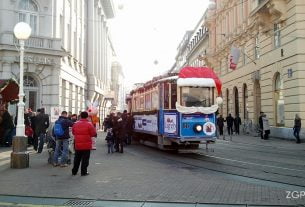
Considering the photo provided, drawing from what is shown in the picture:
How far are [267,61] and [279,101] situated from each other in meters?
3.34

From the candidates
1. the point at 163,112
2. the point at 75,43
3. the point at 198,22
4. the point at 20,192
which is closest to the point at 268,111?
the point at 163,112

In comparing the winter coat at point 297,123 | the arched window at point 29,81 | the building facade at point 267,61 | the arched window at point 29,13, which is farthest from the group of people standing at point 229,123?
the arched window at point 29,13

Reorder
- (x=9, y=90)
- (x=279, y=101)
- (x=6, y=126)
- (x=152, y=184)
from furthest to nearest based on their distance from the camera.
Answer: (x=279, y=101) → (x=9, y=90) → (x=6, y=126) → (x=152, y=184)

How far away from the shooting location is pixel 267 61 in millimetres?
31750

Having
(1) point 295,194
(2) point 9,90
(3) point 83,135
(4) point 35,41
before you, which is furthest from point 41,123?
(4) point 35,41

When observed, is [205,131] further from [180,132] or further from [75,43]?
[75,43]

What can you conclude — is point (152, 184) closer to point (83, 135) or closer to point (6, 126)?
point (83, 135)

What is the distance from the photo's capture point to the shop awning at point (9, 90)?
21.5 meters

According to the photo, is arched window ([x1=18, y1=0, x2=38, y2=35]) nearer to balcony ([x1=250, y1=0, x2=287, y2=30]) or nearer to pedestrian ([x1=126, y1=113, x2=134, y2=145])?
pedestrian ([x1=126, y1=113, x2=134, y2=145])

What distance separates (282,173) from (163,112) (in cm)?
707

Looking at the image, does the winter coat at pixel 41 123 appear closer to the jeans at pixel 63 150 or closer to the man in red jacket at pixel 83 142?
the jeans at pixel 63 150

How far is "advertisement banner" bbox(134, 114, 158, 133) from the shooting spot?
66.4 ft

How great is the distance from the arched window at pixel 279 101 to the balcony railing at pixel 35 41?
15.7 meters

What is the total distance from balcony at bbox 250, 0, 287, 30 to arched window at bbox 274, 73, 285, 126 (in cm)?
383
